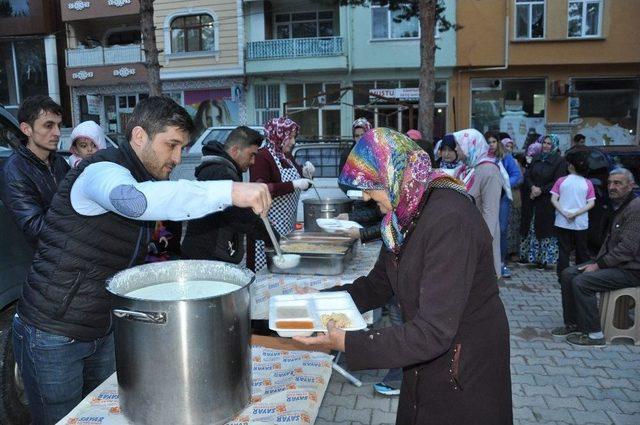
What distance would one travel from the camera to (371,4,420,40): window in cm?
1730

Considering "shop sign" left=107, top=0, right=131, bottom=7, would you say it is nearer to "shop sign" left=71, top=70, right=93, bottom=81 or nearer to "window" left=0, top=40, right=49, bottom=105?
"shop sign" left=71, top=70, right=93, bottom=81

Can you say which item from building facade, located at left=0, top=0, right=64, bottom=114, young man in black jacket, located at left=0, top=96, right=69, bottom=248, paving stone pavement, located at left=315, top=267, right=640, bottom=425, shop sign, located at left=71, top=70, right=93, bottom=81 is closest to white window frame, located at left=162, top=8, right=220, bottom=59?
shop sign, located at left=71, top=70, right=93, bottom=81

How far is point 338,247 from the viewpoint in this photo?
325cm

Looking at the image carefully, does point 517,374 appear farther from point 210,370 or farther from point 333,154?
point 333,154

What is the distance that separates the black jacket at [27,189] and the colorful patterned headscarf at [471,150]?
394 cm

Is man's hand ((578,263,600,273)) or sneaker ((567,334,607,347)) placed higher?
man's hand ((578,263,600,273))

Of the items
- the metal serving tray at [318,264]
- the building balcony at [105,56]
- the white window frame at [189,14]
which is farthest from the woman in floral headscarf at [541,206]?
the building balcony at [105,56]

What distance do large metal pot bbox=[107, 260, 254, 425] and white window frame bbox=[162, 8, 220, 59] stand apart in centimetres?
1842

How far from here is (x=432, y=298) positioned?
150 centimetres

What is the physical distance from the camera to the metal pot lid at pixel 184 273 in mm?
1608

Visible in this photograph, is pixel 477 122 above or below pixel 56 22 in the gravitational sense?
below

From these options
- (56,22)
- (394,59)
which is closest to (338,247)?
(394,59)

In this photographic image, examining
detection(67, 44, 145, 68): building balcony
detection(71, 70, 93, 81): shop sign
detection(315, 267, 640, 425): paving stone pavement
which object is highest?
detection(67, 44, 145, 68): building balcony

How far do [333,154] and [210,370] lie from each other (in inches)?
247
